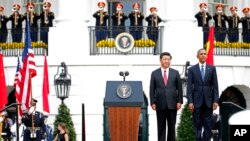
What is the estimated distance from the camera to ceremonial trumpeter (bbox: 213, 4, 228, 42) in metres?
31.7

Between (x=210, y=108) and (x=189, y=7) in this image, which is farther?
(x=189, y=7)

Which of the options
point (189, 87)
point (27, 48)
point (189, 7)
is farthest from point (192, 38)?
point (189, 87)

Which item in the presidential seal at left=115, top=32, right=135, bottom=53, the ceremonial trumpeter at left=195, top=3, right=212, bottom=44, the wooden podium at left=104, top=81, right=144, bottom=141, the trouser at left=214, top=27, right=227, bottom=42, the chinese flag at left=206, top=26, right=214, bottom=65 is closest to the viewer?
the wooden podium at left=104, top=81, right=144, bottom=141

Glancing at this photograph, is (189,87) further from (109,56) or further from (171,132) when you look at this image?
(109,56)

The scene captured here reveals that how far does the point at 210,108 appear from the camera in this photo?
1223 cm

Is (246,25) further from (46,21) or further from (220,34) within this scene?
(46,21)

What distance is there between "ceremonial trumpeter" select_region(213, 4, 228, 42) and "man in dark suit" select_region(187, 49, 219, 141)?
19425mm

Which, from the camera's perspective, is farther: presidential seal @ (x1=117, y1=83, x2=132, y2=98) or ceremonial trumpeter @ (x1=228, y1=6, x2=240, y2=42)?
ceremonial trumpeter @ (x1=228, y1=6, x2=240, y2=42)

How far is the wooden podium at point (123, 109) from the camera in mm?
16531

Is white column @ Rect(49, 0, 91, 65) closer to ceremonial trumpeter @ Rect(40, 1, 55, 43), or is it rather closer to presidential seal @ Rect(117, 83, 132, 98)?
ceremonial trumpeter @ Rect(40, 1, 55, 43)

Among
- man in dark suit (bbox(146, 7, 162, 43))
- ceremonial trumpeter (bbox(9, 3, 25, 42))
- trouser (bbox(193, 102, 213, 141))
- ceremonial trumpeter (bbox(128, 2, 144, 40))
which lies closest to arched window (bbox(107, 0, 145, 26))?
ceremonial trumpeter (bbox(128, 2, 144, 40))

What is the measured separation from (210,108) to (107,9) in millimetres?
20535

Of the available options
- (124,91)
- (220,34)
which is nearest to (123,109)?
(124,91)

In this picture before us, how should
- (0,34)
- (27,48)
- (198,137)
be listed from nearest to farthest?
(198,137) < (27,48) < (0,34)
